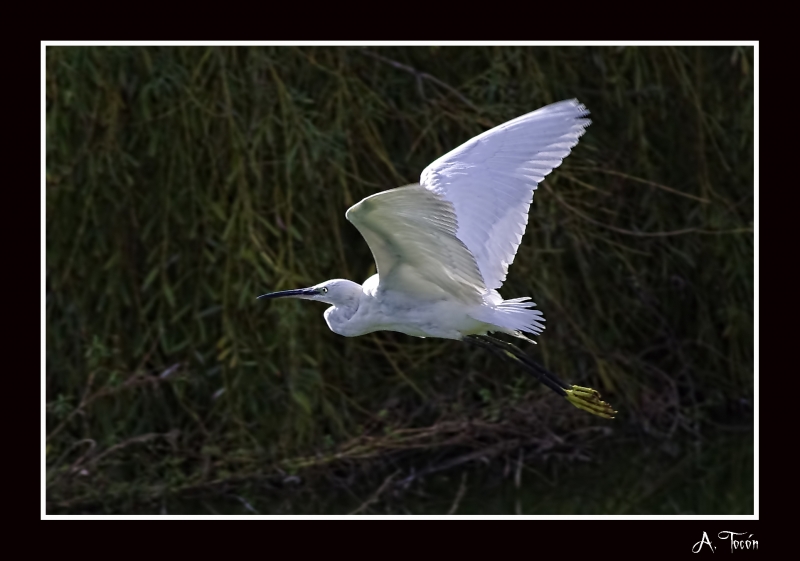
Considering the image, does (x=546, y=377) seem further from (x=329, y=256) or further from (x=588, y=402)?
(x=329, y=256)

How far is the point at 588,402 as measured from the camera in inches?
148

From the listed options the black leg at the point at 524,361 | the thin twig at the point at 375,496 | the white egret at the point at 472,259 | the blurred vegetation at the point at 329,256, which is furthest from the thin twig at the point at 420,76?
the thin twig at the point at 375,496

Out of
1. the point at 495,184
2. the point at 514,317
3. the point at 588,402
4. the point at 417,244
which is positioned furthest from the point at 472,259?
the point at 588,402

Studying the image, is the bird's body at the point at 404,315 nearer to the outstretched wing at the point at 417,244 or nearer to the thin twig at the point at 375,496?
the outstretched wing at the point at 417,244

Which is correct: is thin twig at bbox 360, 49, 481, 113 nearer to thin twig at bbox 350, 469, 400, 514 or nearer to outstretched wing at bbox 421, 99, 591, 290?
outstretched wing at bbox 421, 99, 591, 290

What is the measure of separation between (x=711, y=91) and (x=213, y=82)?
1876 mm

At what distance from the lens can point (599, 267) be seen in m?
Answer: 4.89

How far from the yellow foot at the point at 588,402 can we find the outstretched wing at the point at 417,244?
20.7 inches

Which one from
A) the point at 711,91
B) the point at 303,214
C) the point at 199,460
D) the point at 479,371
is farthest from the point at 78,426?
the point at 711,91

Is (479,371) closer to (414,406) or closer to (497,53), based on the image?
(414,406)

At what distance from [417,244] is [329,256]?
147cm

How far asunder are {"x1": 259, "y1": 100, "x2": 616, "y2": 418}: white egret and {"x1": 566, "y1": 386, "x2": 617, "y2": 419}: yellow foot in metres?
0.06

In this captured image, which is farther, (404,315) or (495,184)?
(495,184)

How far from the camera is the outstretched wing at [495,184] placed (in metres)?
3.52
